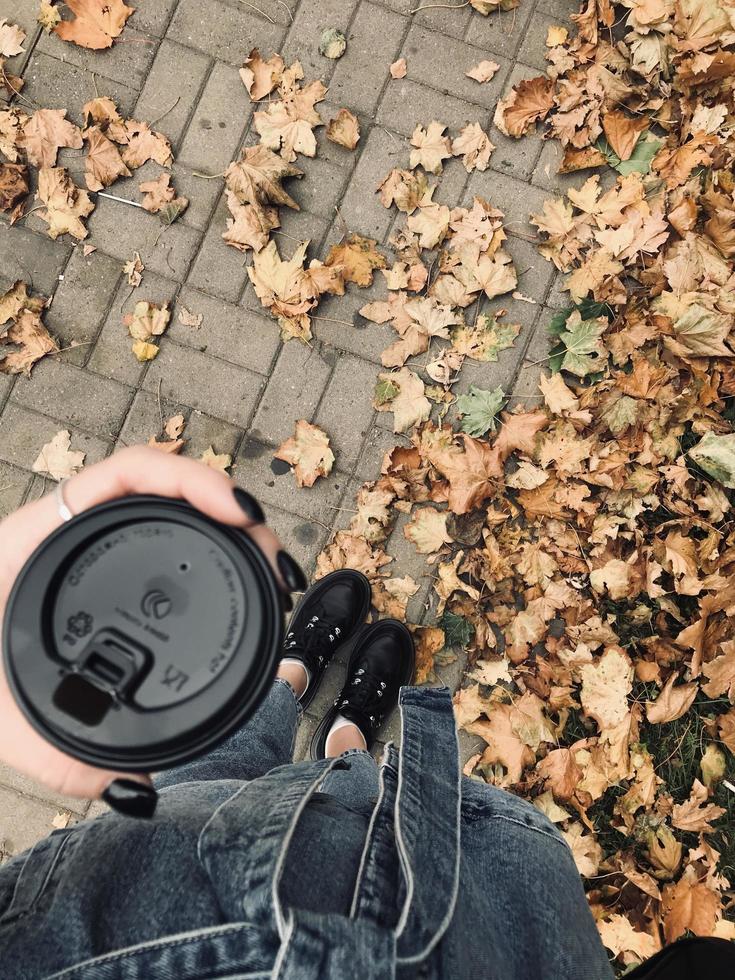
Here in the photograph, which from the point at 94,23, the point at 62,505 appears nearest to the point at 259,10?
the point at 94,23

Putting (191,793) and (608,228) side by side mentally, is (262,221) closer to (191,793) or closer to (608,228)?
(608,228)

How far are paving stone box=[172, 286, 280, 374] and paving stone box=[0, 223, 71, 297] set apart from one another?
574 mm

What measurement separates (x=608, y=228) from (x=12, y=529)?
2.62 m

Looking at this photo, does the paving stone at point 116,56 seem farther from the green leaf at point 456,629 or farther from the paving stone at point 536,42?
the green leaf at point 456,629

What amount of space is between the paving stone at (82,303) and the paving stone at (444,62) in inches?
63.0

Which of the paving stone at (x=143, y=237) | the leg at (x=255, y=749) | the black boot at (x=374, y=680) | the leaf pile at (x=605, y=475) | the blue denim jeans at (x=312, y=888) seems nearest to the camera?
the blue denim jeans at (x=312, y=888)

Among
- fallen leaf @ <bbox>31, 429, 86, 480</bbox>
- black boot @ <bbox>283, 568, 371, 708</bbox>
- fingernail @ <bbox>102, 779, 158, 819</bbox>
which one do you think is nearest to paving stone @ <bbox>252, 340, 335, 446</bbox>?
black boot @ <bbox>283, 568, 371, 708</bbox>

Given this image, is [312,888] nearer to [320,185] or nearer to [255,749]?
[255,749]

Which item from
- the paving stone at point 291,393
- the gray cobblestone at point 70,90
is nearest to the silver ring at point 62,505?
the paving stone at point 291,393

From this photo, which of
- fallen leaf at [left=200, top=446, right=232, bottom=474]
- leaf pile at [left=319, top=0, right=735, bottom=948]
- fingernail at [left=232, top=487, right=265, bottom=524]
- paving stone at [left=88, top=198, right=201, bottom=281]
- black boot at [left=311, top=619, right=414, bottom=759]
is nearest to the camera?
fingernail at [left=232, top=487, right=265, bottom=524]

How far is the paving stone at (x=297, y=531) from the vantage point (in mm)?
2961

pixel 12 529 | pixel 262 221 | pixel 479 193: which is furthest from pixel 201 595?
pixel 479 193

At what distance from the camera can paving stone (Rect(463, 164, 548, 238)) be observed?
10.0 ft

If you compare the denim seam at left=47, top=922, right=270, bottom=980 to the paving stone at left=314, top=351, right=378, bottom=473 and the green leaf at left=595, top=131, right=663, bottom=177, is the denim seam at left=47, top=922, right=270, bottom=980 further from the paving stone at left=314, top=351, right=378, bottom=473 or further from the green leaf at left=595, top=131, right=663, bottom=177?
the green leaf at left=595, top=131, right=663, bottom=177
